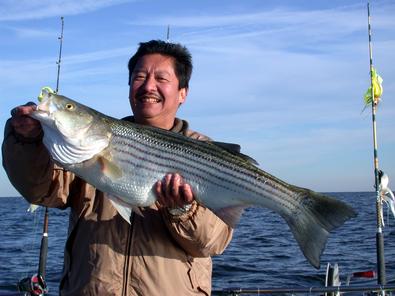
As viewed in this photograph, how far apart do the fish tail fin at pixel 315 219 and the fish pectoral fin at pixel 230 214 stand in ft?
1.37

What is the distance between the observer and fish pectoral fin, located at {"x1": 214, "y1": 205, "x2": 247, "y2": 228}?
180 inches

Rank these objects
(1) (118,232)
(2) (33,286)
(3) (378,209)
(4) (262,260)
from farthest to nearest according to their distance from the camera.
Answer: (4) (262,260) → (3) (378,209) → (2) (33,286) → (1) (118,232)

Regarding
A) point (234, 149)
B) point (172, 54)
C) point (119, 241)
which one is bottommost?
point (119, 241)

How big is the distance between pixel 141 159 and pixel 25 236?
2542 cm

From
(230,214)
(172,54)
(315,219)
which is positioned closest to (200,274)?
(230,214)

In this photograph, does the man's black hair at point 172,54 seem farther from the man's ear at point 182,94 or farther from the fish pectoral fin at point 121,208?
the fish pectoral fin at point 121,208

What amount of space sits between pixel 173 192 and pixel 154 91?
1016 millimetres

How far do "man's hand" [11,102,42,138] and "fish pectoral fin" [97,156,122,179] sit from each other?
582 mm

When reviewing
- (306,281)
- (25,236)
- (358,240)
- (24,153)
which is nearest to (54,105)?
(24,153)

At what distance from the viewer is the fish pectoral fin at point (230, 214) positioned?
4562 mm

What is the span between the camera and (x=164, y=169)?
15.2 ft

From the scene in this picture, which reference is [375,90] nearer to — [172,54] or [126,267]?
[172,54]

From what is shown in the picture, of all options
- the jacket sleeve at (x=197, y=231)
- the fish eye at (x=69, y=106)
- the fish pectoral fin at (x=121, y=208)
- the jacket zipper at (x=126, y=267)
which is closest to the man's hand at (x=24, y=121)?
the fish eye at (x=69, y=106)

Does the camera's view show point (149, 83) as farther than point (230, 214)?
Yes
